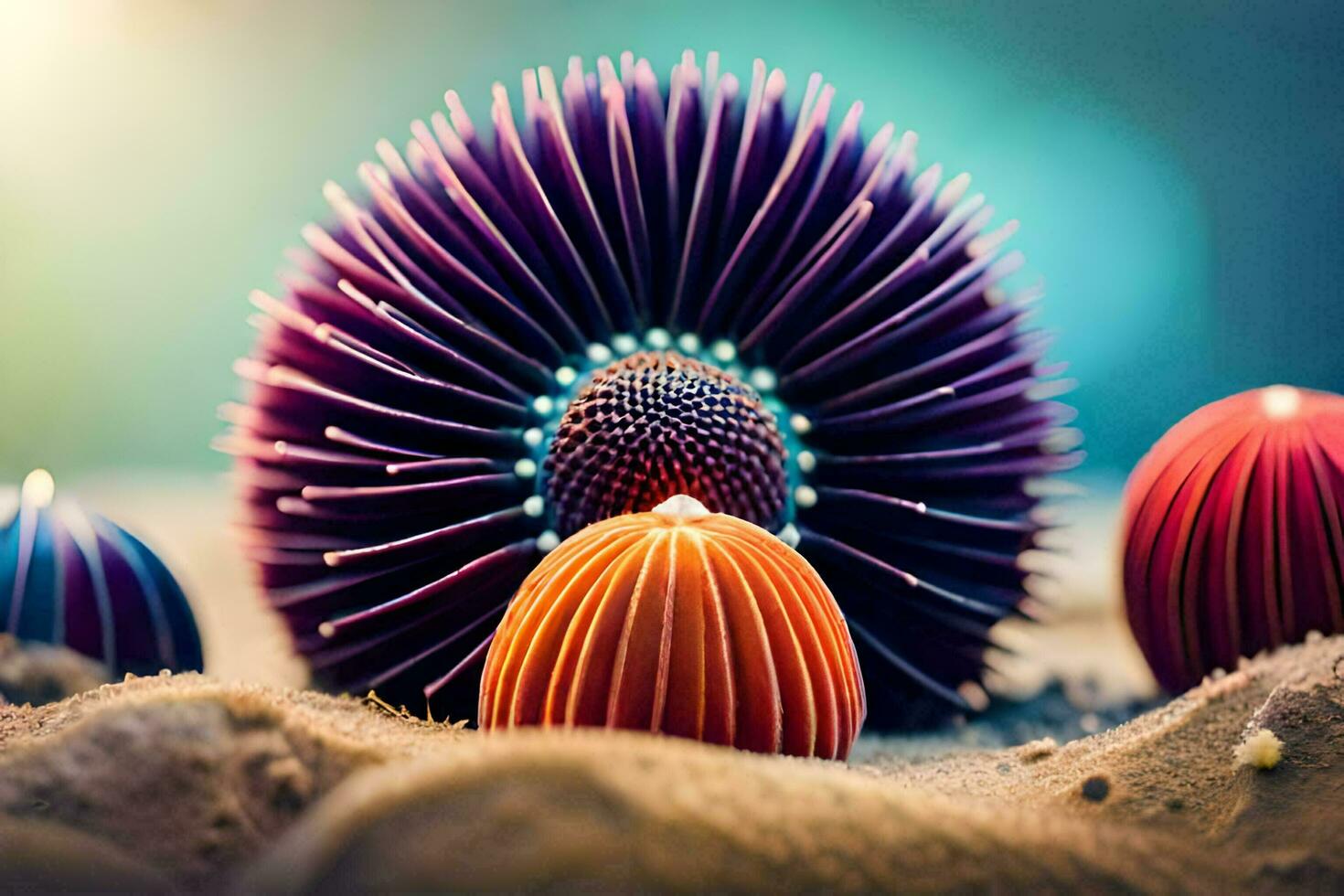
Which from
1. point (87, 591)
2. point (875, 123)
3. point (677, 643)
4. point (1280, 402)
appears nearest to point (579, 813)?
point (677, 643)

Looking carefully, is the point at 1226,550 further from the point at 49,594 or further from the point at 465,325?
the point at 49,594

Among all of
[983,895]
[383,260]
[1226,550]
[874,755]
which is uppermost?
[383,260]

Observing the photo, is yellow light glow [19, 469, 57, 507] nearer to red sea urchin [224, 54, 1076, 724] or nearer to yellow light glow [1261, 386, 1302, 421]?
red sea urchin [224, 54, 1076, 724]

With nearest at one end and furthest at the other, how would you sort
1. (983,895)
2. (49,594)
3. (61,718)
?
1. (983,895)
2. (61,718)
3. (49,594)

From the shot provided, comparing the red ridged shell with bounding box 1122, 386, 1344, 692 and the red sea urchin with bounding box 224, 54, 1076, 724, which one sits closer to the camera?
the red sea urchin with bounding box 224, 54, 1076, 724

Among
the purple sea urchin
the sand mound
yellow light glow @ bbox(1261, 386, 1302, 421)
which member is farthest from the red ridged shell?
the purple sea urchin

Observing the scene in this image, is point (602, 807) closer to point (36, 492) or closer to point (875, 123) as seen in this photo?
point (36, 492)

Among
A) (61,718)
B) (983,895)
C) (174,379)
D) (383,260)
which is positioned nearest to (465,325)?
(383,260)
